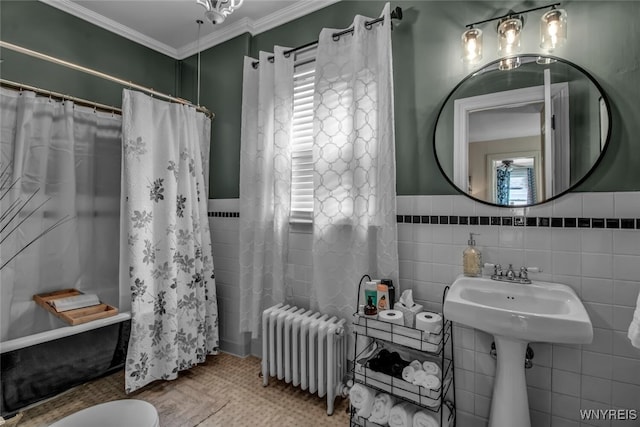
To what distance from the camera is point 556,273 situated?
1.38 m

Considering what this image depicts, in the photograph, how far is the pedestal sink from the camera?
104 cm

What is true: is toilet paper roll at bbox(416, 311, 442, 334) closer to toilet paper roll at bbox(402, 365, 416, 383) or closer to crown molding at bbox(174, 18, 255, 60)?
toilet paper roll at bbox(402, 365, 416, 383)

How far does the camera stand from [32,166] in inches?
71.1

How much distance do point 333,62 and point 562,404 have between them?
2163 mm

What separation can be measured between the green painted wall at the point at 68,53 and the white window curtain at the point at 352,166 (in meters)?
1.75

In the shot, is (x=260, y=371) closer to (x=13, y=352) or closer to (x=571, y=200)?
(x=13, y=352)

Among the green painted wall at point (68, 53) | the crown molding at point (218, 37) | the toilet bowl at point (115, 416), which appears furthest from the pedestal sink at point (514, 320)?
the green painted wall at point (68, 53)

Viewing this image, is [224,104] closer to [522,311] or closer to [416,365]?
[416,365]

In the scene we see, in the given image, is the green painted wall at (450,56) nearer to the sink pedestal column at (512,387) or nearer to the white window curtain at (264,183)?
the white window curtain at (264,183)

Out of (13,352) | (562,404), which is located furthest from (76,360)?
(562,404)

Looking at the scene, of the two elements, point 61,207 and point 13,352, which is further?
point 61,207

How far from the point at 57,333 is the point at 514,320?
217 cm

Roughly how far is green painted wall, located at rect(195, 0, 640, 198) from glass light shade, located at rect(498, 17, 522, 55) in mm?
53

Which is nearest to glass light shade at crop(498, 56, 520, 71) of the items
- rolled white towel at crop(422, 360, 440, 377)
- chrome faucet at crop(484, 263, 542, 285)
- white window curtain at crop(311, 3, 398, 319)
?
white window curtain at crop(311, 3, 398, 319)
